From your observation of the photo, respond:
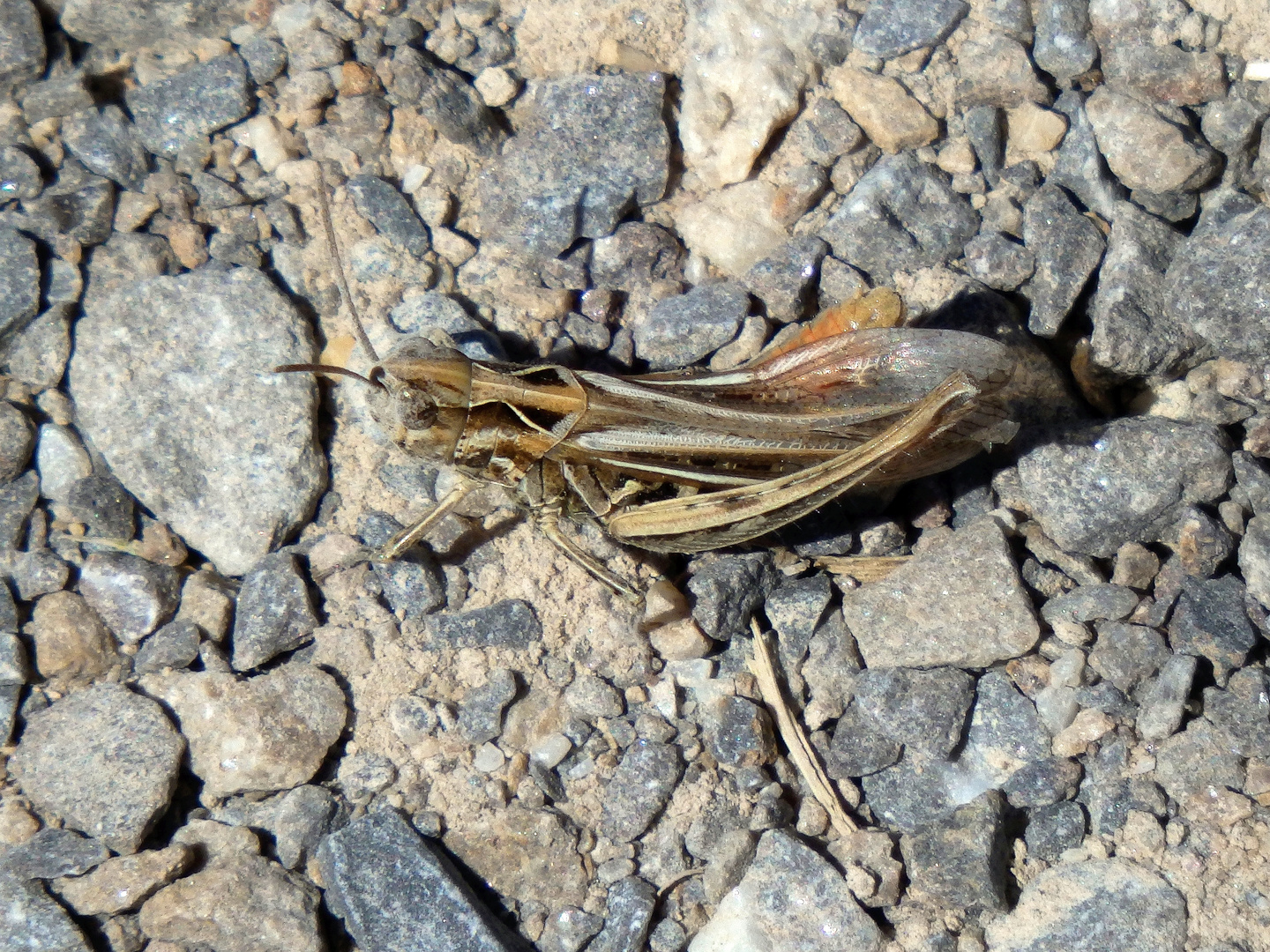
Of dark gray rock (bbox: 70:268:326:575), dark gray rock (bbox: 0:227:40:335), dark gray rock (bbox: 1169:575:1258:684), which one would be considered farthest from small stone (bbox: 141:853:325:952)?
dark gray rock (bbox: 1169:575:1258:684)

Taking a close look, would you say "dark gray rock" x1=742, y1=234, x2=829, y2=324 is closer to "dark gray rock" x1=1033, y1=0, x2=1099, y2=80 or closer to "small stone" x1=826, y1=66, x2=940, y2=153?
"small stone" x1=826, y1=66, x2=940, y2=153

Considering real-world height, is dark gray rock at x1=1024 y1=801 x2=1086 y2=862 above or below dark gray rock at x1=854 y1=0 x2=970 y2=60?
below

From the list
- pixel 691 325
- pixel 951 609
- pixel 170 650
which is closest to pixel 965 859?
pixel 951 609

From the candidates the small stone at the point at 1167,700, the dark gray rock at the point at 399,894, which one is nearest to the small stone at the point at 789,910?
the dark gray rock at the point at 399,894

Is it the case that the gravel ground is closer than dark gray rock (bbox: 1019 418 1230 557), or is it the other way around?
the gravel ground

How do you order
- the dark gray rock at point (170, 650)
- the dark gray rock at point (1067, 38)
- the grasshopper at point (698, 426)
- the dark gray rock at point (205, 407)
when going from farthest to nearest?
the dark gray rock at point (1067, 38) < the dark gray rock at point (205, 407) < the dark gray rock at point (170, 650) < the grasshopper at point (698, 426)

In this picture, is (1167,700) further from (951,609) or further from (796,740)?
(796,740)

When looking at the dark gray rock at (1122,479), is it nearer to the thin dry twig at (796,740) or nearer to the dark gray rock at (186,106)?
the thin dry twig at (796,740)
